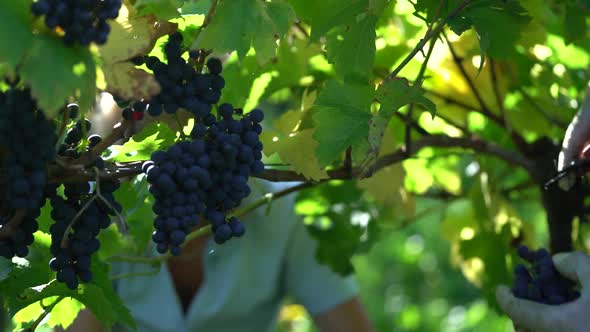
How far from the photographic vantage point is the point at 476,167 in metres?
1.82

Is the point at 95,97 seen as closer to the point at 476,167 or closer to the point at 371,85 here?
the point at 371,85

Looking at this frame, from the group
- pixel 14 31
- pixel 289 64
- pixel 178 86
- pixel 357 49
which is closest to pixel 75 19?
pixel 14 31

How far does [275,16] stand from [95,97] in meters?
0.25

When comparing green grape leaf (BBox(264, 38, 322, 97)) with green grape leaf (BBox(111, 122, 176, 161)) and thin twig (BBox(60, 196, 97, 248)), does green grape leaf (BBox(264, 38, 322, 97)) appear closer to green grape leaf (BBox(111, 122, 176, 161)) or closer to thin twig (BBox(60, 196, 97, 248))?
green grape leaf (BBox(111, 122, 176, 161))

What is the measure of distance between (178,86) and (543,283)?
0.60m

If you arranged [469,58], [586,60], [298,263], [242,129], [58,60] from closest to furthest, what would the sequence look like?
[58,60] → [242,129] → [469,58] → [586,60] → [298,263]

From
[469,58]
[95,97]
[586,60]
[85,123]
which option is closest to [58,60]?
[95,97]

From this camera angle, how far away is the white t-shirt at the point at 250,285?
197cm

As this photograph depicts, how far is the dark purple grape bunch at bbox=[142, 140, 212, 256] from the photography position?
2.81 ft

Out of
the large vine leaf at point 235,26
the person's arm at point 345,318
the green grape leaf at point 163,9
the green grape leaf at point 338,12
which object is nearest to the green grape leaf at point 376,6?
the green grape leaf at point 338,12

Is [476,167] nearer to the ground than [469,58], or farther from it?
nearer to the ground

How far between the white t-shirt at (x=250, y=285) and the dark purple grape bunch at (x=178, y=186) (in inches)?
42.8

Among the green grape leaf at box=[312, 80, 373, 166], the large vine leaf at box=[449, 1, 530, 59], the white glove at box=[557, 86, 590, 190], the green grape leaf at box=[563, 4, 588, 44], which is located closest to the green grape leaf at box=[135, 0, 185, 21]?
the green grape leaf at box=[312, 80, 373, 166]

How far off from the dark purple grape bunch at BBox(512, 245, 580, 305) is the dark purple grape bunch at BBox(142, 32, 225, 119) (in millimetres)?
533
